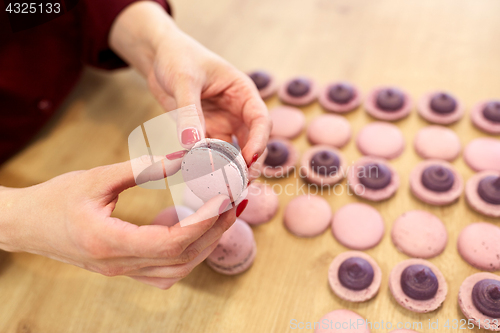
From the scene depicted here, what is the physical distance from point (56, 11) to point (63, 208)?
781mm

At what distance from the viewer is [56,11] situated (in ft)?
4.08

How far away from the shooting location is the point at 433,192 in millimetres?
1150

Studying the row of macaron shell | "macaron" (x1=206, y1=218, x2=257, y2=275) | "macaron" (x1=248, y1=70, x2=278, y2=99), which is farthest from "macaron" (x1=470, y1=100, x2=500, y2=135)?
"macaron" (x1=206, y1=218, x2=257, y2=275)

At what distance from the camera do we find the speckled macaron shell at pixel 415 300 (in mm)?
950

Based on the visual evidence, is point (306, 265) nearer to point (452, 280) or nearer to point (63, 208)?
point (452, 280)

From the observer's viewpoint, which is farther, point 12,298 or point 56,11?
point 56,11

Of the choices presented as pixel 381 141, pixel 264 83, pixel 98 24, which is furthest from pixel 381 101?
pixel 98 24

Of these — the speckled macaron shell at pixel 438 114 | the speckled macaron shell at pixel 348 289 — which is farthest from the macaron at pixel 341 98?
the speckled macaron shell at pixel 348 289

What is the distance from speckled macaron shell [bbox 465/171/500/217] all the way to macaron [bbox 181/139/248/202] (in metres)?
0.72

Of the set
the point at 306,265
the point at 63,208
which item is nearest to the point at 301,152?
the point at 306,265

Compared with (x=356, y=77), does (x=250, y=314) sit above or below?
below

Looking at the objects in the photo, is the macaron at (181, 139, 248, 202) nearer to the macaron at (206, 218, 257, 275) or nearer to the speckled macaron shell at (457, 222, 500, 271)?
the macaron at (206, 218, 257, 275)

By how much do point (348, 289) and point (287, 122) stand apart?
62 cm

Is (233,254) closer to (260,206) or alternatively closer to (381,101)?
(260,206)
